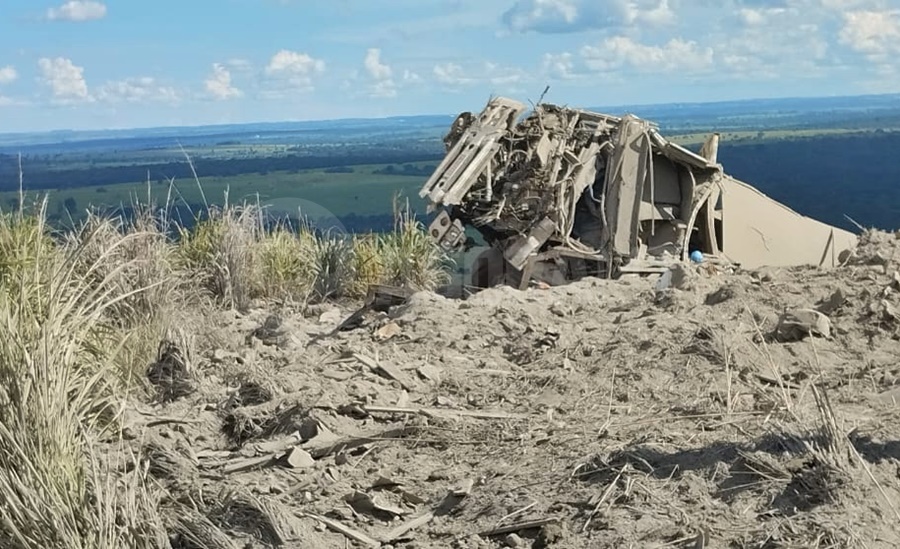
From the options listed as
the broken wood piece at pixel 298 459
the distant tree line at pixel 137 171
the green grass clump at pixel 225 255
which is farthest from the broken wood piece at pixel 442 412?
the distant tree line at pixel 137 171

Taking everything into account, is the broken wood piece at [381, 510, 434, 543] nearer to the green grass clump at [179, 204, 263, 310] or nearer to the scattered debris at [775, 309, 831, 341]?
the scattered debris at [775, 309, 831, 341]

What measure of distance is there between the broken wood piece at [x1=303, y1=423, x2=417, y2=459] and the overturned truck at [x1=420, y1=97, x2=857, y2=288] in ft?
14.4

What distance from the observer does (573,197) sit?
10664 millimetres

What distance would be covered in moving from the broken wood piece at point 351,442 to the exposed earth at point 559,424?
10 mm

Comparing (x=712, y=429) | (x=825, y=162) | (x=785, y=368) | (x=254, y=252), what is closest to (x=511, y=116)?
(x=254, y=252)

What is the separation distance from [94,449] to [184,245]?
7504mm

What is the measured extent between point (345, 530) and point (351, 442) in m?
0.92

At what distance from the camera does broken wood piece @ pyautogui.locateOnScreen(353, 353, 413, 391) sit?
266 inches

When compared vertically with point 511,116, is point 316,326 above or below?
below

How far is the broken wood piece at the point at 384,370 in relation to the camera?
6754mm

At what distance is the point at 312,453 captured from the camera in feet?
19.0

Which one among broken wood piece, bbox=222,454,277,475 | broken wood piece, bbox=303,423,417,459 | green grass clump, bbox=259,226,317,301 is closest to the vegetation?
broken wood piece, bbox=222,454,277,475

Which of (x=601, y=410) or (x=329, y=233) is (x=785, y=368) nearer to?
(x=601, y=410)

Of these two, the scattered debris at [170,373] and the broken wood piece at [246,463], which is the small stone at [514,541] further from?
the scattered debris at [170,373]
